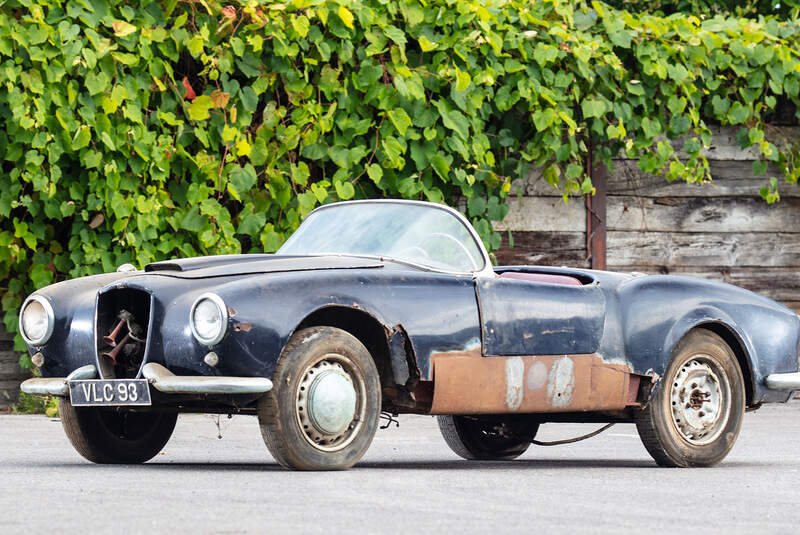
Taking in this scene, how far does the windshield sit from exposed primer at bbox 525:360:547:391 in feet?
1.88

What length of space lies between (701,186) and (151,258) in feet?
17.1

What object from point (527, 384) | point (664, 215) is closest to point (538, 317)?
point (527, 384)

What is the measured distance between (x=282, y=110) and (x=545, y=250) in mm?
2800

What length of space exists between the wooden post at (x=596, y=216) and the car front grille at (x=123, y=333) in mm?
6442

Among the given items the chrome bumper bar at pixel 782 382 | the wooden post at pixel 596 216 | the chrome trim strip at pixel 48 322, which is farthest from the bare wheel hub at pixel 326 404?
the wooden post at pixel 596 216

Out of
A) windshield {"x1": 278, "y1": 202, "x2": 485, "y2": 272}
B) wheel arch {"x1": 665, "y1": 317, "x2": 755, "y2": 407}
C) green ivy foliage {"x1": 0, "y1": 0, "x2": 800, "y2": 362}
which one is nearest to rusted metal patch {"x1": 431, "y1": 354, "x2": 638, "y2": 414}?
wheel arch {"x1": 665, "y1": 317, "x2": 755, "y2": 407}

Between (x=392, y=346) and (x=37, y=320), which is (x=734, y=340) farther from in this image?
(x=37, y=320)

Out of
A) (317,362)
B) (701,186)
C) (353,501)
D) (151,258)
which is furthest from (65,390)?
(701,186)

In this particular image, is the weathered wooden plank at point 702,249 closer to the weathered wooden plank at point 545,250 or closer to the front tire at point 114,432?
the weathered wooden plank at point 545,250

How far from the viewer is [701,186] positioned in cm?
1271

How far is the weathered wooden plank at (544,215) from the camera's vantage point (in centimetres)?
1196

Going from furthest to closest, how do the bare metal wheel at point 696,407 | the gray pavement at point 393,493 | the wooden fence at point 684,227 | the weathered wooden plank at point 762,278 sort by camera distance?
the weathered wooden plank at point 762,278 → the wooden fence at point 684,227 → the bare metal wheel at point 696,407 → the gray pavement at point 393,493

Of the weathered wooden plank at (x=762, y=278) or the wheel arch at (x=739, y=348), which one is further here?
the weathered wooden plank at (x=762, y=278)

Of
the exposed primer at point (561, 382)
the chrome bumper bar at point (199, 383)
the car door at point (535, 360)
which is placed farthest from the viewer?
the exposed primer at point (561, 382)
